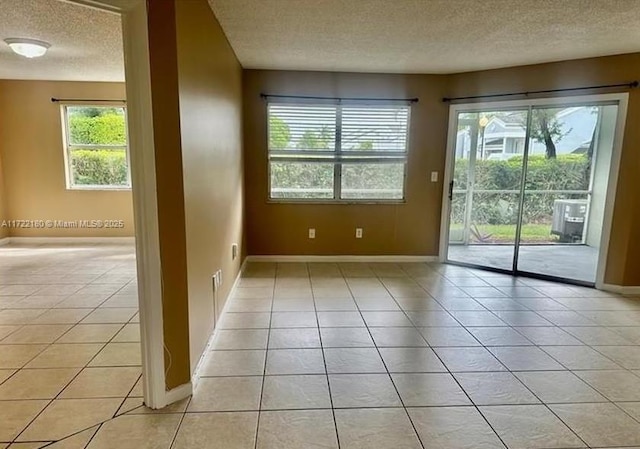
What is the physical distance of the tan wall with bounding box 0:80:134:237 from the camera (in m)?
5.52

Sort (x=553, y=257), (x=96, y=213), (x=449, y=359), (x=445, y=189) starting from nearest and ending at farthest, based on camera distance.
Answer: (x=449, y=359) → (x=553, y=257) → (x=445, y=189) → (x=96, y=213)

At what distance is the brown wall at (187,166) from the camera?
1.82 meters

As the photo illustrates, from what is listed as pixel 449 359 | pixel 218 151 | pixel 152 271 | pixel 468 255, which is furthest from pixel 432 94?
pixel 152 271

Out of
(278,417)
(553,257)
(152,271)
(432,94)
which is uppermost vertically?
(432,94)

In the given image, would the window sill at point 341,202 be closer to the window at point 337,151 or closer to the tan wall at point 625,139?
the window at point 337,151

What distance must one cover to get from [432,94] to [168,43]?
144 inches

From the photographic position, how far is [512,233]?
4.50 metres

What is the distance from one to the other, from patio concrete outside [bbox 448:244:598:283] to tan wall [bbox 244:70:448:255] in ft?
1.72

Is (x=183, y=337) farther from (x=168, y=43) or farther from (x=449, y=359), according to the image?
(x=449, y=359)

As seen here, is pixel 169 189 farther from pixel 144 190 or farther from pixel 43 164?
pixel 43 164

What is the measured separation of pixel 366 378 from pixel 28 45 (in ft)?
13.3

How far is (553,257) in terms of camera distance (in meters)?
4.47

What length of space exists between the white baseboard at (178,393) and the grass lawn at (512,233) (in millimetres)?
3864

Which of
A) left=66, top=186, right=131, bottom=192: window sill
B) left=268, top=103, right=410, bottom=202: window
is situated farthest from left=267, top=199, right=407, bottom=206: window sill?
left=66, top=186, right=131, bottom=192: window sill
